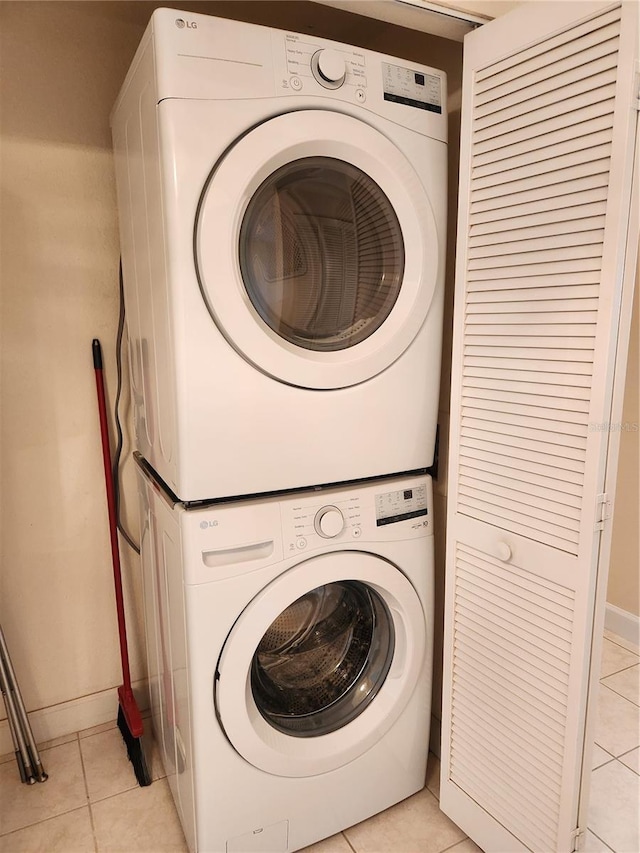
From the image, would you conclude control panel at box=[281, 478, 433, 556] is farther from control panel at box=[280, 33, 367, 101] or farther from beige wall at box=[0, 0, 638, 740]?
control panel at box=[280, 33, 367, 101]

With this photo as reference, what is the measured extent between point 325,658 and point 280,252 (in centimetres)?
104

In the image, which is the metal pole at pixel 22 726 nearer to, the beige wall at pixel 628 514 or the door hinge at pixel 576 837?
the door hinge at pixel 576 837

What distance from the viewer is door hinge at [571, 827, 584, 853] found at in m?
1.30

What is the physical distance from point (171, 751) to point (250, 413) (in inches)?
38.9

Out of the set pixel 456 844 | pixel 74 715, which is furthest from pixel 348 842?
pixel 74 715

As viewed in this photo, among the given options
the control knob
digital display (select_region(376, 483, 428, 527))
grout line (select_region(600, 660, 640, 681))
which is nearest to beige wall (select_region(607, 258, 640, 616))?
grout line (select_region(600, 660, 640, 681))

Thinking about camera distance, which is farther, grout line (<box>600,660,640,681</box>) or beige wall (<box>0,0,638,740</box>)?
grout line (<box>600,660,640,681</box>)

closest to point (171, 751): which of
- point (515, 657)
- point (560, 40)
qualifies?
point (515, 657)

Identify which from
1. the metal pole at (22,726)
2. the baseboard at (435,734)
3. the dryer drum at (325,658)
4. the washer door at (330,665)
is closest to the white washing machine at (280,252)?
the washer door at (330,665)

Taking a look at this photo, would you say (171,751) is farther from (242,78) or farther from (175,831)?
(242,78)

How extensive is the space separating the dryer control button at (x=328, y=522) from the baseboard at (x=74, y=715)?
108cm

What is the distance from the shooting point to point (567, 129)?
1.11 meters

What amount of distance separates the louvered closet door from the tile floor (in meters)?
0.20

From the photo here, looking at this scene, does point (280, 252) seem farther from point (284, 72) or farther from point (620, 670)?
point (620, 670)
